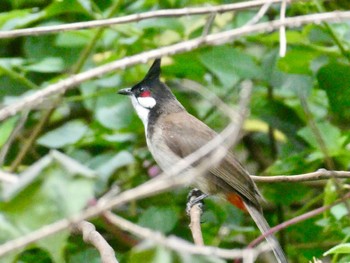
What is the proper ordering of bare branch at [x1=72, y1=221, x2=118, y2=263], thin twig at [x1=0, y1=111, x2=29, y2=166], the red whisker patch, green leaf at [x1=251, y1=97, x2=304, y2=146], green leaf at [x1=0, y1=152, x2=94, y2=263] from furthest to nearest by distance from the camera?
green leaf at [x1=251, y1=97, x2=304, y2=146] < the red whisker patch < thin twig at [x1=0, y1=111, x2=29, y2=166] < bare branch at [x1=72, y1=221, x2=118, y2=263] < green leaf at [x1=0, y1=152, x2=94, y2=263]

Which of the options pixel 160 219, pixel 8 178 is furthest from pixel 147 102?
pixel 8 178

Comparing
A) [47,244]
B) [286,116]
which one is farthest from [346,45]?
[47,244]

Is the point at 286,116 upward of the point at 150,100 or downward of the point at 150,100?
downward

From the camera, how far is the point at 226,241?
10.4 feet

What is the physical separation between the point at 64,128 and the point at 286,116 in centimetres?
91

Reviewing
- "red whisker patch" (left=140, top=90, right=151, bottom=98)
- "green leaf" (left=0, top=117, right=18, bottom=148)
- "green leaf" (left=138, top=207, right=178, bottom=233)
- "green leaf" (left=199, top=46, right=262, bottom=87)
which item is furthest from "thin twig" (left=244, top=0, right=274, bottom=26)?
"red whisker patch" (left=140, top=90, right=151, bottom=98)

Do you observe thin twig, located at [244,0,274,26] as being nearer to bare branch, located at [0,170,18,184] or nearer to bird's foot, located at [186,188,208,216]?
bare branch, located at [0,170,18,184]

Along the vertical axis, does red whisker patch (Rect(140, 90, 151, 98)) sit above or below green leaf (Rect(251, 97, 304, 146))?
above

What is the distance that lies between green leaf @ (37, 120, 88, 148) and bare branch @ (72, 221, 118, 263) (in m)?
1.01

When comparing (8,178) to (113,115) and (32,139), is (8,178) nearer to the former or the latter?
(113,115)

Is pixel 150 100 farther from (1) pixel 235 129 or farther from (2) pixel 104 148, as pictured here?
(1) pixel 235 129

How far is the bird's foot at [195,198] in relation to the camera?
9.73 feet

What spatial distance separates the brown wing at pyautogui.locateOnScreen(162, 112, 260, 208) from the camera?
117 inches

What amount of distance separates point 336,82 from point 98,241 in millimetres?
1384
